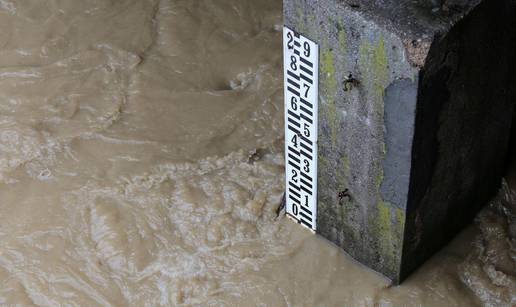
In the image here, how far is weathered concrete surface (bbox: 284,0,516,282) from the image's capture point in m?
2.47

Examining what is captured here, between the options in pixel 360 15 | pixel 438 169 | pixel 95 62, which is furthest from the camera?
pixel 95 62

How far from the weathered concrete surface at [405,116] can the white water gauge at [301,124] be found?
28 mm

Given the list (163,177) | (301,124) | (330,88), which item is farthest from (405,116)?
(163,177)

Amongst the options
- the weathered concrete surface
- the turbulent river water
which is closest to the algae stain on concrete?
the weathered concrete surface

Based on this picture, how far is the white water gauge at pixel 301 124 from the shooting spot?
2.69 m

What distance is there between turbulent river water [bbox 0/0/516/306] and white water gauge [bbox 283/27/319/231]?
9cm

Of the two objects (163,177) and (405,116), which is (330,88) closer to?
(405,116)

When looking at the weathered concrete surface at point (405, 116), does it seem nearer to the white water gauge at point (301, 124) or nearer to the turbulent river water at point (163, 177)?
the white water gauge at point (301, 124)

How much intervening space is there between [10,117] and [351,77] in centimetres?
148

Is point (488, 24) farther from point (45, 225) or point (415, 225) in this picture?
point (45, 225)

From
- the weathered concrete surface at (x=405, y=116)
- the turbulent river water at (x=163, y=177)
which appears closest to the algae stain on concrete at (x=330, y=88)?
the weathered concrete surface at (x=405, y=116)

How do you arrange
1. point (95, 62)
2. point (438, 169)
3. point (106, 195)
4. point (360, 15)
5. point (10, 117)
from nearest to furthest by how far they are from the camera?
point (360, 15), point (438, 169), point (106, 195), point (10, 117), point (95, 62)

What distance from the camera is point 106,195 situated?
3.19 meters

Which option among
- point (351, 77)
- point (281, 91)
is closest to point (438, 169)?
point (351, 77)
